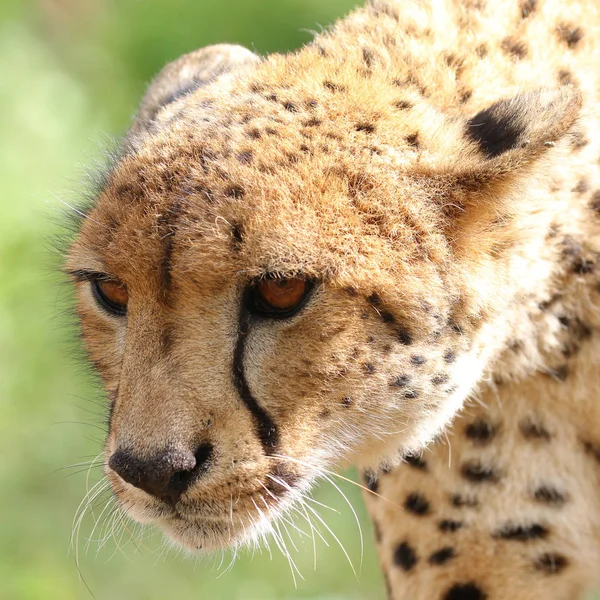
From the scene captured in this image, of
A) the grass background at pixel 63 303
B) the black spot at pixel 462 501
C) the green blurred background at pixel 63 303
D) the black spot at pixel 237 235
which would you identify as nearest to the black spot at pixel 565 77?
the black spot at pixel 237 235

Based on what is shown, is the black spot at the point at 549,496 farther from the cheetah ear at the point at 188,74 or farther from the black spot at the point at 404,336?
the cheetah ear at the point at 188,74

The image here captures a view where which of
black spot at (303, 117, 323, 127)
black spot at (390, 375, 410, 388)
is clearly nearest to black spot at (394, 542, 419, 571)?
black spot at (390, 375, 410, 388)

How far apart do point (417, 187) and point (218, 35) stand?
3324mm

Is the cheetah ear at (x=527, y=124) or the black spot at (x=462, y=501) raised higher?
the cheetah ear at (x=527, y=124)

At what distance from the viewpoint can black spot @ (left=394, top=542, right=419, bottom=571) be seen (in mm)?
1998

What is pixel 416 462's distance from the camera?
1995mm

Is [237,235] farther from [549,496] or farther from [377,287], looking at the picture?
[549,496]

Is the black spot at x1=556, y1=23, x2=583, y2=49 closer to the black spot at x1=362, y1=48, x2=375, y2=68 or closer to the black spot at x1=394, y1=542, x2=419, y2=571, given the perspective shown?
the black spot at x1=362, y1=48, x2=375, y2=68

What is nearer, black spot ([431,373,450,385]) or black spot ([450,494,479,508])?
black spot ([431,373,450,385])

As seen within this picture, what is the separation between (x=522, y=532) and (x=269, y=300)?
75 cm

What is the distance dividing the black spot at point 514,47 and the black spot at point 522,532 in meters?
0.85

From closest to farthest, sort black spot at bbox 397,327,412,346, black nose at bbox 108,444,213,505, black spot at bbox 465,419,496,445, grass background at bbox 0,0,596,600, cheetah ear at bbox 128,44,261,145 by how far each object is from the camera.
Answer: black nose at bbox 108,444,213,505
black spot at bbox 397,327,412,346
black spot at bbox 465,419,496,445
cheetah ear at bbox 128,44,261,145
grass background at bbox 0,0,596,600

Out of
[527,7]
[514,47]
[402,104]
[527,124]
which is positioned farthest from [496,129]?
[527,7]

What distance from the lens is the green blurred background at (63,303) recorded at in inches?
138
